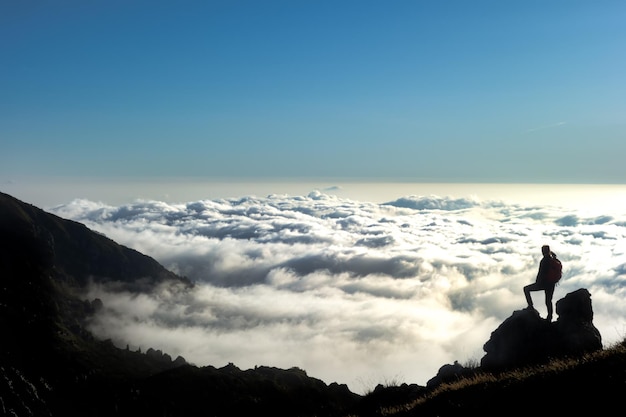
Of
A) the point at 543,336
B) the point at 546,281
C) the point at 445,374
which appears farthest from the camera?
the point at 445,374

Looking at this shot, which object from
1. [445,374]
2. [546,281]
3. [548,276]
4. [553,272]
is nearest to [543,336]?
[546,281]

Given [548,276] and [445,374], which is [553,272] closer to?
[548,276]

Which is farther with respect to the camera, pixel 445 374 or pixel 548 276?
pixel 445 374

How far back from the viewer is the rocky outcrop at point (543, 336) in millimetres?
26016

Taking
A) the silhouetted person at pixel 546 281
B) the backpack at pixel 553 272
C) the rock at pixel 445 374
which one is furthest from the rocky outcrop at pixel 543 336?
the rock at pixel 445 374

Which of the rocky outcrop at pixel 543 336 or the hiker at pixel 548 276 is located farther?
the hiker at pixel 548 276

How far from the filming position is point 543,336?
27.5 metres

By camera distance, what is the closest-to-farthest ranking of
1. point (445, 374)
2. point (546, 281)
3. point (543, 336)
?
1. point (543, 336)
2. point (546, 281)
3. point (445, 374)

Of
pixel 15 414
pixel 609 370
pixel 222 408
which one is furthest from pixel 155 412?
pixel 609 370

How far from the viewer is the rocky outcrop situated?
26.0 metres

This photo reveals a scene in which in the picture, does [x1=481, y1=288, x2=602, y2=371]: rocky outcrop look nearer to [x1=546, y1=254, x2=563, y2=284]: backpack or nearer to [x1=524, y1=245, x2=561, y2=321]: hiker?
[x1=524, y1=245, x2=561, y2=321]: hiker

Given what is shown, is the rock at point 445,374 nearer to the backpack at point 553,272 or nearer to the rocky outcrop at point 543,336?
the rocky outcrop at point 543,336

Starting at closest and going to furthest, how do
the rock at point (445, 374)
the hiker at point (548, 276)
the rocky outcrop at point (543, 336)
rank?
the rocky outcrop at point (543, 336)
the hiker at point (548, 276)
the rock at point (445, 374)

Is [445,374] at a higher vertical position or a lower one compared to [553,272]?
lower
